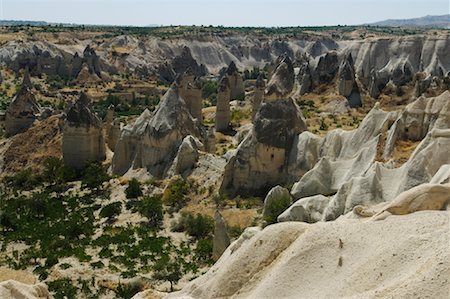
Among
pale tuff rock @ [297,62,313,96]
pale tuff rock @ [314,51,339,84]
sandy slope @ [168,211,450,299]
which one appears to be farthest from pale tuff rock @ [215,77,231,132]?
sandy slope @ [168,211,450,299]

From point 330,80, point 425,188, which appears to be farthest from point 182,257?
point 330,80

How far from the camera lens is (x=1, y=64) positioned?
75.8 meters

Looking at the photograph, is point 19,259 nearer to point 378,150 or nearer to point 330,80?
point 378,150

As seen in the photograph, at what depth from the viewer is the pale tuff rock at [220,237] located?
18828mm

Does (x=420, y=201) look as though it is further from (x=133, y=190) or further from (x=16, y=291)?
(x=133, y=190)

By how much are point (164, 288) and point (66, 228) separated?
7.14 metres

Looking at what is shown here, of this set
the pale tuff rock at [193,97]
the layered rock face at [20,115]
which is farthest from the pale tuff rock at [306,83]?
the layered rock face at [20,115]

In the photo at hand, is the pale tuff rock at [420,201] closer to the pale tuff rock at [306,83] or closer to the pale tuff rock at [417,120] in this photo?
the pale tuff rock at [417,120]

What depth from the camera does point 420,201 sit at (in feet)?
34.7

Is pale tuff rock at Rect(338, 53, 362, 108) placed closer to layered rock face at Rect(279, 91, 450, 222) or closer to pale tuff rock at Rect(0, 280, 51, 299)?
layered rock face at Rect(279, 91, 450, 222)

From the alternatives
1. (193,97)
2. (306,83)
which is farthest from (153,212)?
(306,83)

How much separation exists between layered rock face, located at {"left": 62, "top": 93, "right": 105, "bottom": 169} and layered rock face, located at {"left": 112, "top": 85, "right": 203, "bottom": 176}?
166 centimetres

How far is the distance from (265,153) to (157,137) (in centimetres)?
669

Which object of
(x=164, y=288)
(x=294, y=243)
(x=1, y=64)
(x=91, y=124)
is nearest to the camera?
(x=294, y=243)
